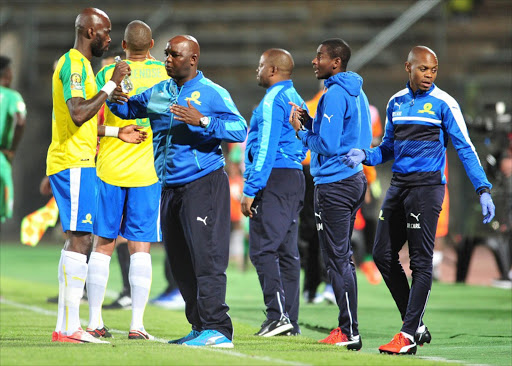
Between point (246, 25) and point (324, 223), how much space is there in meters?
18.2

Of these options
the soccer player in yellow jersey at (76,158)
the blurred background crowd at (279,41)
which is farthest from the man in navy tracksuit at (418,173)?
the blurred background crowd at (279,41)

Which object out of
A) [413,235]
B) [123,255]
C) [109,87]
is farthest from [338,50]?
[123,255]

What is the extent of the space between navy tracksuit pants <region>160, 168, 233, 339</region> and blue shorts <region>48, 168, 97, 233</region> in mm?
501

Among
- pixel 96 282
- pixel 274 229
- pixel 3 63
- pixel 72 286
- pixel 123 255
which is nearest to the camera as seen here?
pixel 72 286

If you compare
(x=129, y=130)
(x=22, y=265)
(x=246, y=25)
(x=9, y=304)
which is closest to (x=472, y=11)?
(x=246, y=25)

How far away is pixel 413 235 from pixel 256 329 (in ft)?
6.67

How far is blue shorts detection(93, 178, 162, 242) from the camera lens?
6.51 meters

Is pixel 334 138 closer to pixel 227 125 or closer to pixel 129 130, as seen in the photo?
pixel 227 125

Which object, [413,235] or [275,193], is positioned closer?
[413,235]

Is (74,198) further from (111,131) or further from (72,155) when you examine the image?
(111,131)

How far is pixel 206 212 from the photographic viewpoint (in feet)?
19.4

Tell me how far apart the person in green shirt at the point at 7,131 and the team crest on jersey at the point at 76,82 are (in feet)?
14.7

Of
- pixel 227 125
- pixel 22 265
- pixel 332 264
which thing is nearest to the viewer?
pixel 227 125

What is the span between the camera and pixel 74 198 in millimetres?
6074
